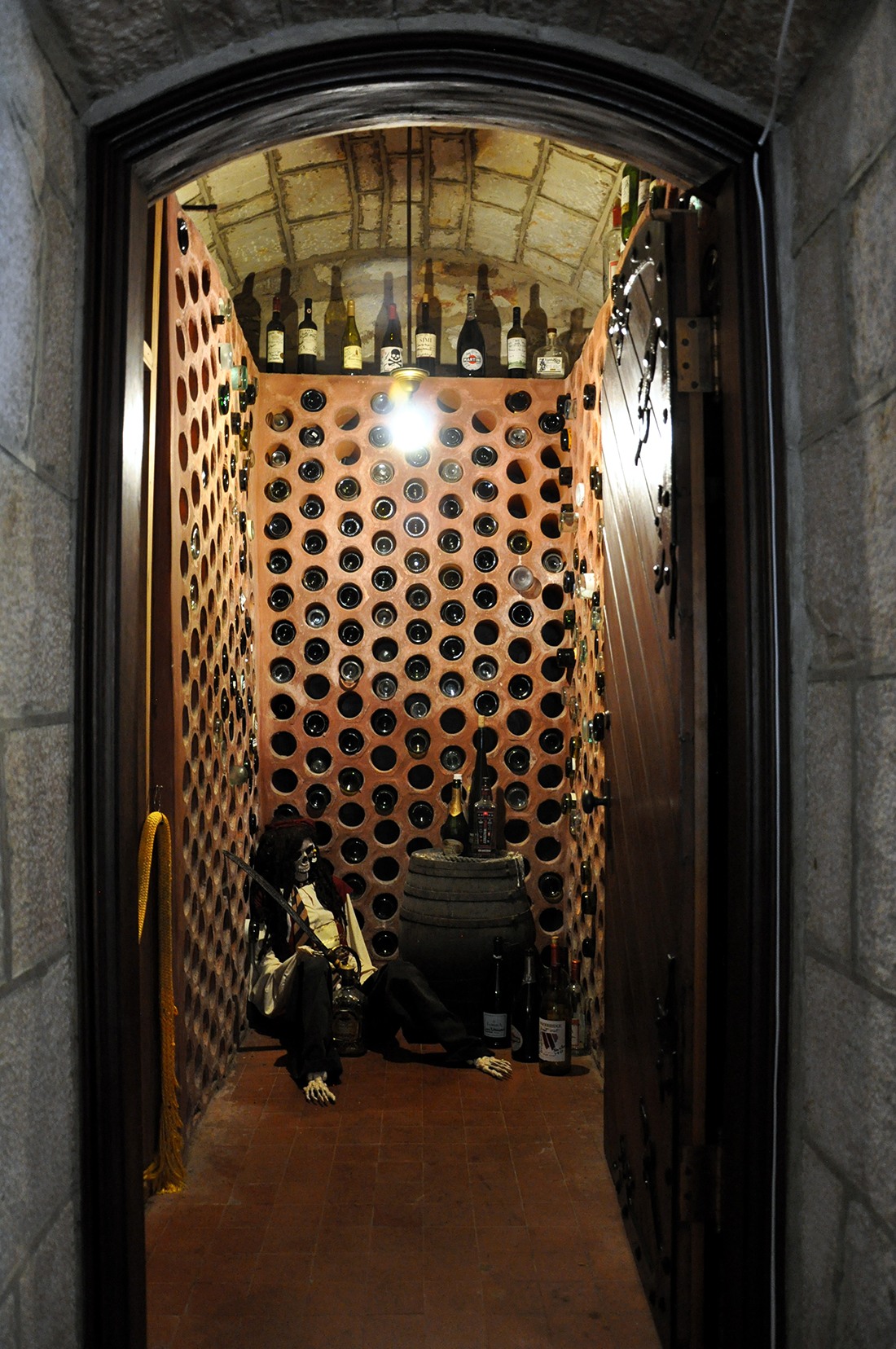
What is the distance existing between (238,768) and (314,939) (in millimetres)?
822

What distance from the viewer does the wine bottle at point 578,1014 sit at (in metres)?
4.32

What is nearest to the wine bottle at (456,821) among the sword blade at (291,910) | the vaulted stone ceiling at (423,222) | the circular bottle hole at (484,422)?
the sword blade at (291,910)

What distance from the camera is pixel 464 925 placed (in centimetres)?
432

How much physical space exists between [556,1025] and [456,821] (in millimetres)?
1244

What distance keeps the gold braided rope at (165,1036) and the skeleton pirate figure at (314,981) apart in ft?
2.60

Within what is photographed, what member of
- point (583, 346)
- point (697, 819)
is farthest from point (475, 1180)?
point (583, 346)

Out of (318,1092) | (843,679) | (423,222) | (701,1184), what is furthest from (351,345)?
(701,1184)

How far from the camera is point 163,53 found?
164cm

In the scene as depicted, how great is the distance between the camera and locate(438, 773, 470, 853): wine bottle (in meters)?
4.99

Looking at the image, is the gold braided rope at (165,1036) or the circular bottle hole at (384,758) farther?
the circular bottle hole at (384,758)

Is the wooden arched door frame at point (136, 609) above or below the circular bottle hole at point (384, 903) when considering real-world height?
above

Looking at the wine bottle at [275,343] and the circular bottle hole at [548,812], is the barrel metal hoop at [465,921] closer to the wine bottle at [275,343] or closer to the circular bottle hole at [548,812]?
the circular bottle hole at [548,812]

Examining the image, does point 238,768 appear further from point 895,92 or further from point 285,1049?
point 895,92

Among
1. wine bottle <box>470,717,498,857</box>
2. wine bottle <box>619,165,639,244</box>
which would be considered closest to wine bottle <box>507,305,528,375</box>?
wine bottle <box>619,165,639,244</box>
